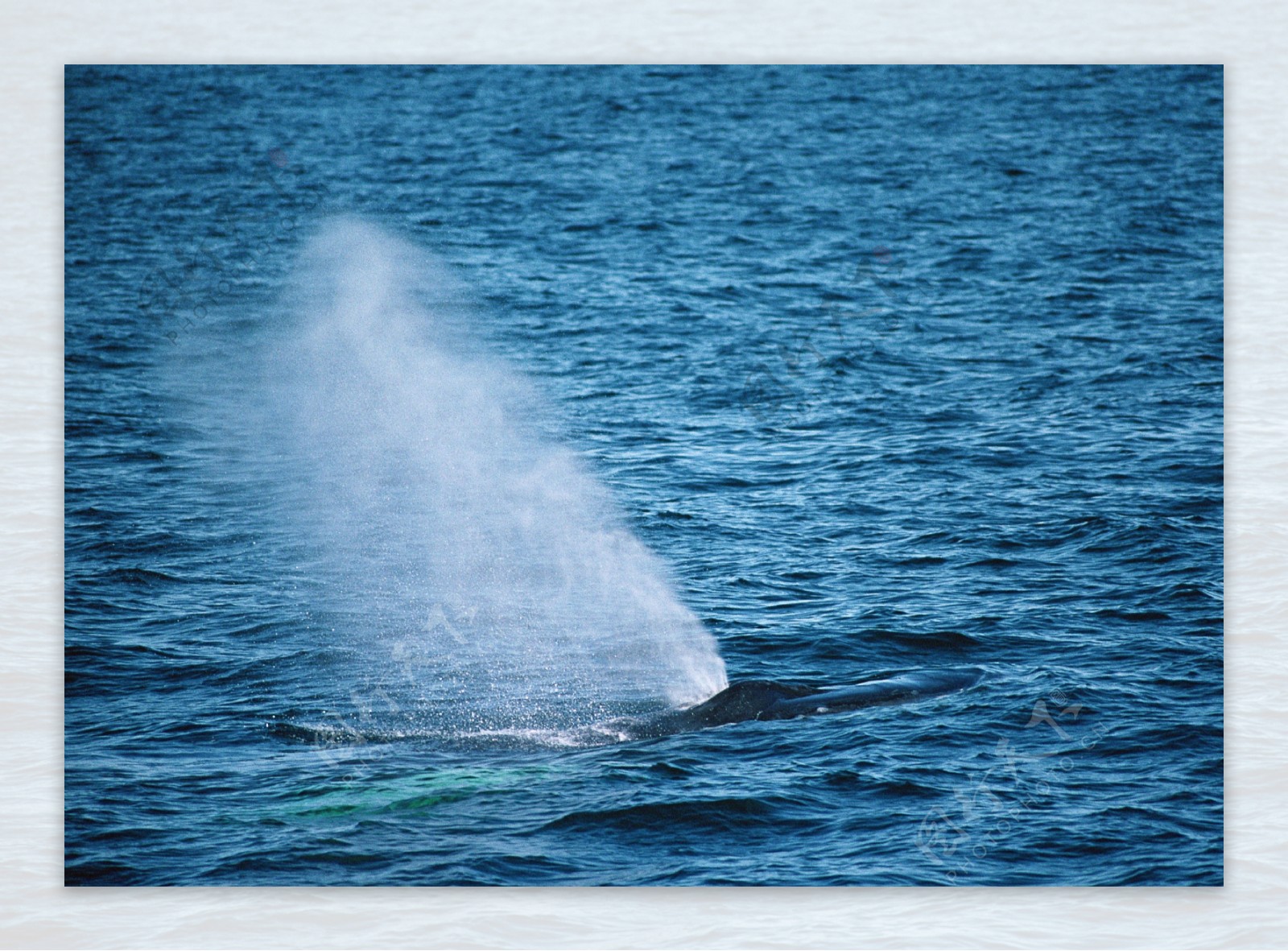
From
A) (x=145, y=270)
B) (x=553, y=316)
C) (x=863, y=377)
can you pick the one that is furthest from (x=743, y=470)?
(x=145, y=270)

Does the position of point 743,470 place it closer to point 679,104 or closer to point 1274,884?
point 679,104

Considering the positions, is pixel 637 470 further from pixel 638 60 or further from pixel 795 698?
pixel 638 60

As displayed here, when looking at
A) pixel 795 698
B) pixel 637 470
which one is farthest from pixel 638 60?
pixel 795 698

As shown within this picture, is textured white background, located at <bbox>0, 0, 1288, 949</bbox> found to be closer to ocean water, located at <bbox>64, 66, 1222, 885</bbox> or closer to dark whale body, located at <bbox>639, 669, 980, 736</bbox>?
ocean water, located at <bbox>64, 66, 1222, 885</bbox>

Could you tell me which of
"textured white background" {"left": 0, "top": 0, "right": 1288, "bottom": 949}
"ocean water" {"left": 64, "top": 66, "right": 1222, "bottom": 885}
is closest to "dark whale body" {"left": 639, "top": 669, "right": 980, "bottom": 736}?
"ocean water" {"left": 64, "top": 66, "right": 1222, "bottom": 885}

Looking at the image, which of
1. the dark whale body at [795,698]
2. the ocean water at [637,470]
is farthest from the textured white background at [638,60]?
the dark whale body at [795,698]

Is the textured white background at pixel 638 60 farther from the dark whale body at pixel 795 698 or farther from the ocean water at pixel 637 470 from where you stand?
the dark whale body at pixel 795 698

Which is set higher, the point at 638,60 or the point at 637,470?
the point at 638,60
